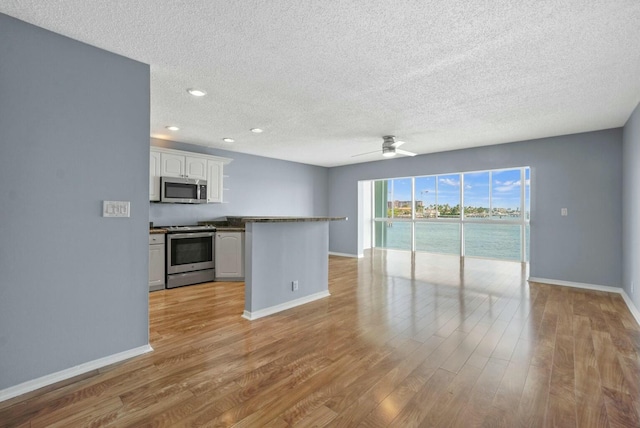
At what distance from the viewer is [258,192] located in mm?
6863

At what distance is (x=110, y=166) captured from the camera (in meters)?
2.34

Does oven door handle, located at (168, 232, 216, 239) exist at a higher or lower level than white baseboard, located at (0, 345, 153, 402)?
higher

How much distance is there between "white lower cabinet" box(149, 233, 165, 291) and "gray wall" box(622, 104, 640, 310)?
20.1 feet

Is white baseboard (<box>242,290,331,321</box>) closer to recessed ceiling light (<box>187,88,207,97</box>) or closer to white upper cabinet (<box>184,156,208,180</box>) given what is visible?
recessed ceiling light (<box>187,88,207,97</box>)

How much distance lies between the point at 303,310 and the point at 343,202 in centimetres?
490

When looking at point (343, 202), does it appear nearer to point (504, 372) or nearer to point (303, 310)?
point (303, 310)

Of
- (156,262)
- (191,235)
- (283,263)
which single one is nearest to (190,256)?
(191,235)

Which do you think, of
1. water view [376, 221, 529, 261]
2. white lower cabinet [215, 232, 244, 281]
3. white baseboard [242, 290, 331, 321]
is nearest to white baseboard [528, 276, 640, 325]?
water view [376, 221, 529, 261]

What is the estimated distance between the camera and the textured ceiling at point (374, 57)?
1.88 metres

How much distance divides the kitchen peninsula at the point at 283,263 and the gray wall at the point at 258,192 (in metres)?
2.53

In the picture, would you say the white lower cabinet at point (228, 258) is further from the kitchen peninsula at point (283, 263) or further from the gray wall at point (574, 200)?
the gray wall at point (574, 200)

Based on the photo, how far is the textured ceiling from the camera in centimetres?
188

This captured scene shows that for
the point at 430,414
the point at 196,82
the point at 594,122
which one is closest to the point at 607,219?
the point at 594,122

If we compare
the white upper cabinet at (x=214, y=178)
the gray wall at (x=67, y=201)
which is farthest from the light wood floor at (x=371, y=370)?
the white upper cabinet at (x=214, y=178)
